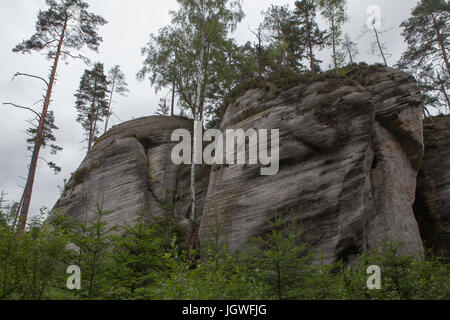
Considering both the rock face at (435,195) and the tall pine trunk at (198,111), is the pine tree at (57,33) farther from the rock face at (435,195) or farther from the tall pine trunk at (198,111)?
the rock face at (435,195)

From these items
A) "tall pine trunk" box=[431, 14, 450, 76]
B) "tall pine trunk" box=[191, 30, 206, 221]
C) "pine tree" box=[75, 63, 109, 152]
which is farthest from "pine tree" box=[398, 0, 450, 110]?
"pine tree" box=[75, 63, 109, 152]

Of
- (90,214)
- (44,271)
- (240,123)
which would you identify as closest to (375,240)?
(240,123)

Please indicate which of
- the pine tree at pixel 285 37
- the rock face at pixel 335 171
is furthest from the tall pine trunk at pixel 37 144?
the pine tree at pixel 285 37

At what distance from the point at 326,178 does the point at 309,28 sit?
49.7 ft

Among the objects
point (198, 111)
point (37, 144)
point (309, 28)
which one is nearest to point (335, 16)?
point (309, 28)

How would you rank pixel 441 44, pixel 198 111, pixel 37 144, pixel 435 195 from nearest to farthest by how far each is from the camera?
pixel 37 144 < pixel 435 195 < pixel 198 111 < pixel 441 44

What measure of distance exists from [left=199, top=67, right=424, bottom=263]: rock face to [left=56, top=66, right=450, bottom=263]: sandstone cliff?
0.04 meters

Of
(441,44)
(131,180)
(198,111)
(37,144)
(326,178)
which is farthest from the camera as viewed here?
(441,44)

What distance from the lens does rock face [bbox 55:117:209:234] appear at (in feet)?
44.8

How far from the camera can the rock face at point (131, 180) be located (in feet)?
44.8

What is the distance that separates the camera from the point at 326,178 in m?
9.89

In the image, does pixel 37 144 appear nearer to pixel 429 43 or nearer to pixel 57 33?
pixel 57 33

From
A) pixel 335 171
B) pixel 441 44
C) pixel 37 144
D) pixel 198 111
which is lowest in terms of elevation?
pixel 335 171

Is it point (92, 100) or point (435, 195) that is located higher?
point (92, 100)
